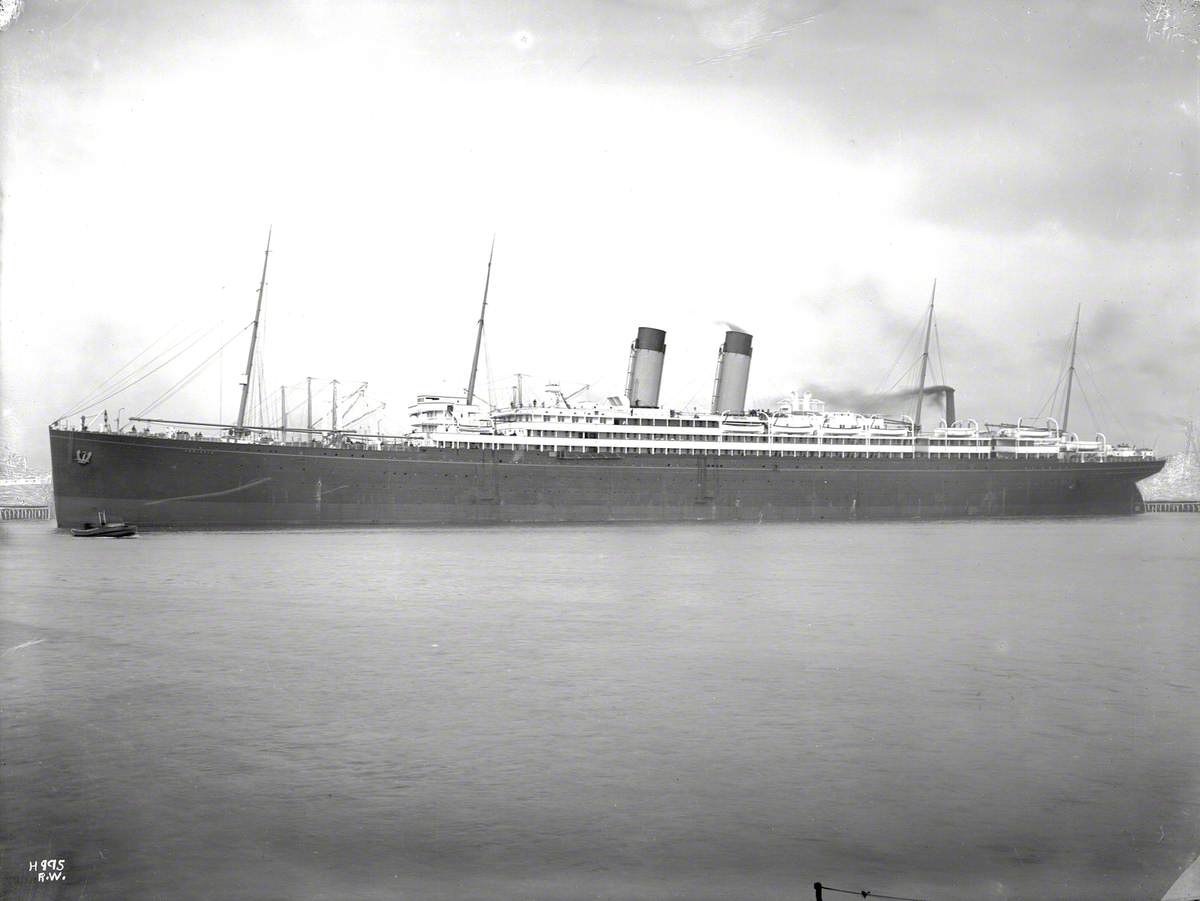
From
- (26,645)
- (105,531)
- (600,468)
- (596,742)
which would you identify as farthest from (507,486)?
(596,742)

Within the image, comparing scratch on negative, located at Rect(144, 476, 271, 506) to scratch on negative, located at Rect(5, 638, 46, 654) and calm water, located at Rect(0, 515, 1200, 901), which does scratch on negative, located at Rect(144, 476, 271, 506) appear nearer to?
calm water, located at Rect(0, 515, 1200, 901)

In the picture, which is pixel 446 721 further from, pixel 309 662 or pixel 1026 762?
pixel 1026 762

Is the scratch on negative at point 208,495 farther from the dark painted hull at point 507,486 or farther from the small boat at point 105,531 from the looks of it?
the small boat at point 105,531

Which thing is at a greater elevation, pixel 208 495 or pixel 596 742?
pixel 596 742

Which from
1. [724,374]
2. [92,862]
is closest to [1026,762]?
[92,862]

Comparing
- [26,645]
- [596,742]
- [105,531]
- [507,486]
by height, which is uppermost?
[507,486]

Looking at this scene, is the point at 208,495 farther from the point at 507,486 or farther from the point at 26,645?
the point at 26,645

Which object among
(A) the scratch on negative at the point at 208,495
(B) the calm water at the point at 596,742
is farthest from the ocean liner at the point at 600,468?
(B) the calm water at the point at 596,742

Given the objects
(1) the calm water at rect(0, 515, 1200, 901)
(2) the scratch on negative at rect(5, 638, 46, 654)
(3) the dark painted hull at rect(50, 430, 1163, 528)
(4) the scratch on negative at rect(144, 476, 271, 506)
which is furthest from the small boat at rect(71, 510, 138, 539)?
(2) the scratch on negative at rect(5, 638, 46, 654)
